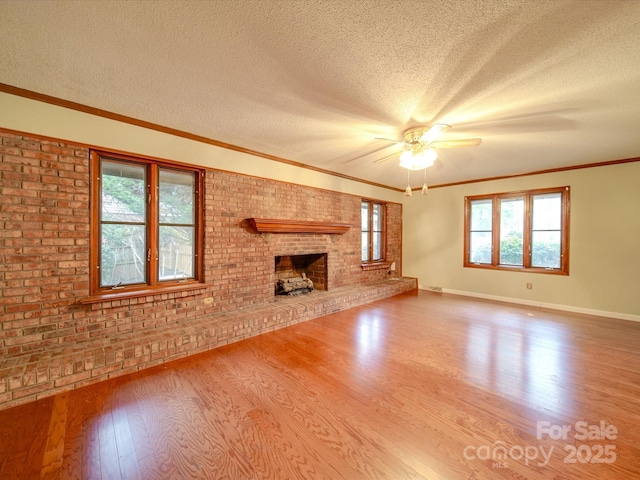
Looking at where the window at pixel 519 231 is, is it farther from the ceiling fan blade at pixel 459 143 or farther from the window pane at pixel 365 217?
the ceiling fan blade at pixel 459 143

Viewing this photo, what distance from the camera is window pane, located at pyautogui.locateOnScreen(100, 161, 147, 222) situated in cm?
265

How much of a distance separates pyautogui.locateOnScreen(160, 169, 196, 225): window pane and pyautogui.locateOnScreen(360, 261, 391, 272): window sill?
143 inches

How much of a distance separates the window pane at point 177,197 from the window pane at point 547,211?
5.93m

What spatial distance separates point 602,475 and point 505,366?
3.78 feet

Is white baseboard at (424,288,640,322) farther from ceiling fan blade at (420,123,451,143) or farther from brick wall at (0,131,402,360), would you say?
brick wall at (0,131,402,360)

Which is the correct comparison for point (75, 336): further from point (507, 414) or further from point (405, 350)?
point (507, 414)

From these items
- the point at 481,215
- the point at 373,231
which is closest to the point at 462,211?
the point at 481,215

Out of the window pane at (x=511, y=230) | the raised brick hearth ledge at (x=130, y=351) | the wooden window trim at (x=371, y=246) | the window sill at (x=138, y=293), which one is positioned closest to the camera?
the raised brick hearth ledge at (x=130, y=351)

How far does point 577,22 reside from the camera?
1.45 m

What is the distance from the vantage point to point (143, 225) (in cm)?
286

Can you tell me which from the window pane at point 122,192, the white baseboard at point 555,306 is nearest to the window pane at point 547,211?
the white baseboard at point 555,306

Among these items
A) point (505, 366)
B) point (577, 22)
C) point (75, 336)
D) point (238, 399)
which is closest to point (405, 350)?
point (505, 366)

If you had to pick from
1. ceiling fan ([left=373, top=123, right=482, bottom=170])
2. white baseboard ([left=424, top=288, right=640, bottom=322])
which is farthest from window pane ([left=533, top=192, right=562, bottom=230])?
ceiling fan ([left=373, top=123, right=482, bottom=170])

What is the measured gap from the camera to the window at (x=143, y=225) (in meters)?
2.61
